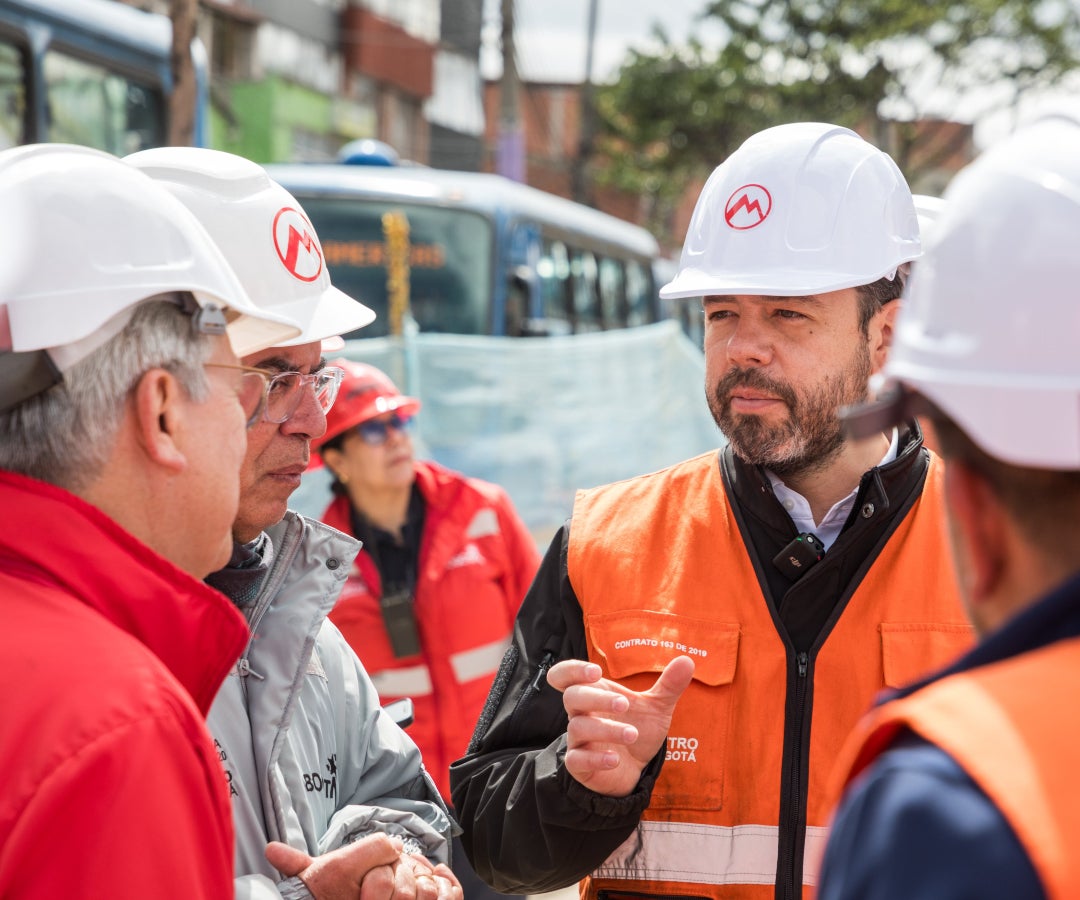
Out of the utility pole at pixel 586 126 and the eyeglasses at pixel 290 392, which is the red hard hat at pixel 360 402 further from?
the utility pole at pixel 586 126

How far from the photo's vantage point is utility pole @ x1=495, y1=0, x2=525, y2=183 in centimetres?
2033

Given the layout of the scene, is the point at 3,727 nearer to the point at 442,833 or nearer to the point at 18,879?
the point at 18,879

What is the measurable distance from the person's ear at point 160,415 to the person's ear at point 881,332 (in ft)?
5.14

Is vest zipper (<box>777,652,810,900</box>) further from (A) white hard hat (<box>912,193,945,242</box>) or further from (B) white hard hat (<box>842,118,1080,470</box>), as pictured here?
(A) white hard hat (<box>912,193,945,242</box>)

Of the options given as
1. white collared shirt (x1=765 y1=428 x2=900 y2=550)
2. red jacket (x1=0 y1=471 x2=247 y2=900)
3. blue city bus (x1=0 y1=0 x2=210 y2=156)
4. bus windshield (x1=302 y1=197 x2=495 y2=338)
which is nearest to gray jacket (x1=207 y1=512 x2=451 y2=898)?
red jacket (x1=0 y1=471 x2=247 y2=900)

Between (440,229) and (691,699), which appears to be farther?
(440,229)

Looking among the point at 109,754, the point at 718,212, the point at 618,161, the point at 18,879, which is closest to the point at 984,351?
the point at 109,754

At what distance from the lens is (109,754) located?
1416mm

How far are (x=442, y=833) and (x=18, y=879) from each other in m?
1.26

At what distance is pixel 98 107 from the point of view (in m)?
9.40

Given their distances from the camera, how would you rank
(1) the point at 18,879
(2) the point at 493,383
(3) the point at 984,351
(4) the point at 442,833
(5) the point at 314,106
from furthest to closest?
(5) the point at 314,106
(2) the point at 493,383
(4) the point at 442,833
(1) the point at 18,879
(3) the point at 984,351

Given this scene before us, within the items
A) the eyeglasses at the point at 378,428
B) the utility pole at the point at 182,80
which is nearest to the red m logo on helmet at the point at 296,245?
the eyeglasses at the point at 378,428

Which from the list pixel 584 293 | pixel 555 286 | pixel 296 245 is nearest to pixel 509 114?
pixel 584 293

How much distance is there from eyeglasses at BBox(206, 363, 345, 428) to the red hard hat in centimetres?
238
